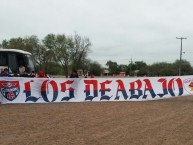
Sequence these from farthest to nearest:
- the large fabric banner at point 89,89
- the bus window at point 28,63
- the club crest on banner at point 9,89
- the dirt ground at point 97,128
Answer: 1. the bus window at point 28,63
2. the large fabric banner at point 89,89
3. the club crest on banner at point 9,89
4. the dirt ground at point 97,128

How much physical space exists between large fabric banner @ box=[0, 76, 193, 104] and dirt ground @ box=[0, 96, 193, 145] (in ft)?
14.6

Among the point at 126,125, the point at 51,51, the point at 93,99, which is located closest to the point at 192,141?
the point at 126,125

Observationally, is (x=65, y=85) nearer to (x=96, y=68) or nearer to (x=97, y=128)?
(x=97, y=128)

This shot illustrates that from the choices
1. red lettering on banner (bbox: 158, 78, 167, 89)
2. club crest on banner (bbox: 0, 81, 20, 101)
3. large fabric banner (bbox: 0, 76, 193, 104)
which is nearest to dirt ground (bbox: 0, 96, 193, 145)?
club crest on banner (bbox: 0, 81, 20, 101)

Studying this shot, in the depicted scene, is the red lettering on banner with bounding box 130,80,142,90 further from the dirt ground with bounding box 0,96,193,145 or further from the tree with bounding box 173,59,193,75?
the tree with bounding box 173,59,193,75

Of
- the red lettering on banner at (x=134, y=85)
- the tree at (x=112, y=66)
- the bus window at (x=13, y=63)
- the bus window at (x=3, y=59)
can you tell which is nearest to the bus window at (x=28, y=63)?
the bus window at (x=13, y=63)

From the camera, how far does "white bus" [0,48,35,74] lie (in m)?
24.0

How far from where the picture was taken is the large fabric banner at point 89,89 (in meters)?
17.8

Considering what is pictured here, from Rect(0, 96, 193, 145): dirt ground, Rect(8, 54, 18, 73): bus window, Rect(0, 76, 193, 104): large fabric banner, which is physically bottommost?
Rect(0, 96, 193, 145): dirt ground

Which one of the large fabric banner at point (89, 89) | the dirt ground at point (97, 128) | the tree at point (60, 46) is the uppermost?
the tree at point (60, 46)

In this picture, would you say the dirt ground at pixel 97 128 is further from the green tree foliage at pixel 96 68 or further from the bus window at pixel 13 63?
the green tree foliage at pixel 96 68

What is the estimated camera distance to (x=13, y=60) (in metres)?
24.8

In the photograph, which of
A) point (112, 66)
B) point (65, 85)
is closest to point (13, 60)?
point (65, 85)

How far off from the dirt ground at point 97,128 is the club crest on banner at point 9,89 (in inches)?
167
